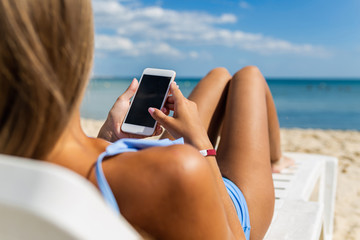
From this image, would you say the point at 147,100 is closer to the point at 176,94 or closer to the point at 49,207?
the point at 176,94

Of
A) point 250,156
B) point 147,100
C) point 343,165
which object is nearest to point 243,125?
point 250,156

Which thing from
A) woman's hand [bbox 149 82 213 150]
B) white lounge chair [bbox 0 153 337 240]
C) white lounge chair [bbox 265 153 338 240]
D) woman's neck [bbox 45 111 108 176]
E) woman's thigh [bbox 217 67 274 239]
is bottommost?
white lounge chair [bbox 265 153 338 240]

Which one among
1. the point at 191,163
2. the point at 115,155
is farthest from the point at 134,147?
the point at 191,163

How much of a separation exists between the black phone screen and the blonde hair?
84 cm

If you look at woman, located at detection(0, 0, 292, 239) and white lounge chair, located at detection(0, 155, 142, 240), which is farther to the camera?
woman, located at detection(0, 0, 292, 239)

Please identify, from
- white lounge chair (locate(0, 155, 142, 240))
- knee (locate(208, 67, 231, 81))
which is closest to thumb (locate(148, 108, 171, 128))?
white lounge chair (locate(0, 155, 142, 240))

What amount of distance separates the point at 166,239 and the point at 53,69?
20.6 inches

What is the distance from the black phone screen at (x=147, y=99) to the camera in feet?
5.41

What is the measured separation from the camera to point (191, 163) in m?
0.87

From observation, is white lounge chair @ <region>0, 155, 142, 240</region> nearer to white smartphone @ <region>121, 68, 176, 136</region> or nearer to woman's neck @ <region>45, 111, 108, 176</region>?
woman's neck @ <region>45, 111, 108, 176</region>

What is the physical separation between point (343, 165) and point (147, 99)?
4.09 meters

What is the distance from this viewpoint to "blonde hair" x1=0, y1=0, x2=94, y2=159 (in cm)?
71

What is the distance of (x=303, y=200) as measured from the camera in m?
2.10

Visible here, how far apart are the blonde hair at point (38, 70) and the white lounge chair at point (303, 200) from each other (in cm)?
128
